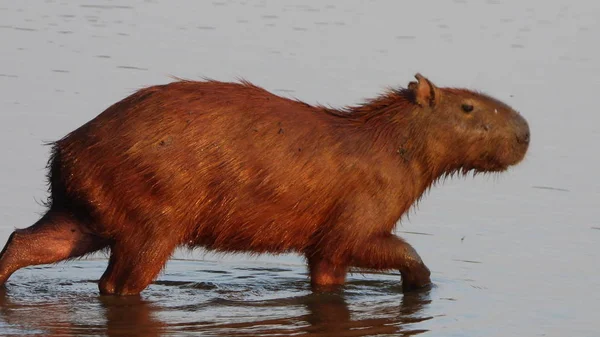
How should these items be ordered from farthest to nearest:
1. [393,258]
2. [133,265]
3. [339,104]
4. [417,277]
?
[339,104] → [417,277] → [393,258] → [133,265]

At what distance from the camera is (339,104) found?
12.6m

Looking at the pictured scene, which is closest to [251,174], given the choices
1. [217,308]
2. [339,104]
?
[217,308]

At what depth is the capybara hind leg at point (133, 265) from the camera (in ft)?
27.8

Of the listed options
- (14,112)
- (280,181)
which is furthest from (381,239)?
(14,112)

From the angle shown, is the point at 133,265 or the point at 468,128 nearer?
→ the point at 133,265

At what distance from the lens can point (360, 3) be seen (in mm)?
17453

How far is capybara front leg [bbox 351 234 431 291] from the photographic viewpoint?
8.87 metres

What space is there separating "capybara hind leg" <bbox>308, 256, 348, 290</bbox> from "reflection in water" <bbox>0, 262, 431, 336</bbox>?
8 cm

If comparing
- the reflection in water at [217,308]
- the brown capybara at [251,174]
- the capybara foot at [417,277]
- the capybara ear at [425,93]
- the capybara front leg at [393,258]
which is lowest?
the reflection in water at [217,308]

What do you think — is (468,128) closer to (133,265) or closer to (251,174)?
(251,174)

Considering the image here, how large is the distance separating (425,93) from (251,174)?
128 cm

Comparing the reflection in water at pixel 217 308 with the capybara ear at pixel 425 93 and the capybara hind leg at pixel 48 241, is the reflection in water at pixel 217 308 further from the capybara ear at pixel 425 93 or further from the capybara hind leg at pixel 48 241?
the capybara ear at pixel 425 93

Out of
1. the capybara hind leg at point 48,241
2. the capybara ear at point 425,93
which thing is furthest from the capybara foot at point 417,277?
the capybara hind leg at point 48,241

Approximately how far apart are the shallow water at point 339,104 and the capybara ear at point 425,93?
1.07 m
